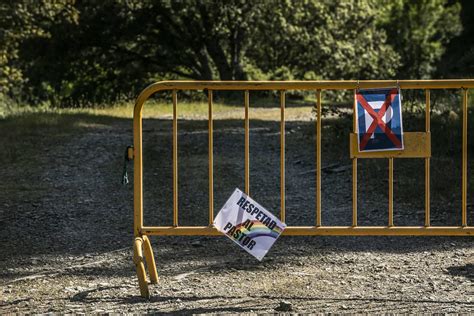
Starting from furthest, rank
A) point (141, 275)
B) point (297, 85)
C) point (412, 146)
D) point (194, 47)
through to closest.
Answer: point (194, 47) → point (412, 146) → point (297, 85) → point (141, 275)

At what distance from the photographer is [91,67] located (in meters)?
31.9

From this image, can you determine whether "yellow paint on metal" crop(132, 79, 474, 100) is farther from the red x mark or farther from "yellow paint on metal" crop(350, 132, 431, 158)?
"yellow paint on metal" crop(350, 132, 431, 158)

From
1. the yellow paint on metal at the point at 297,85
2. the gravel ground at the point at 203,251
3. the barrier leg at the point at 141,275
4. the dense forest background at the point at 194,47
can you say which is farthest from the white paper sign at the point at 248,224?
the dense forest background at the point at 194,47

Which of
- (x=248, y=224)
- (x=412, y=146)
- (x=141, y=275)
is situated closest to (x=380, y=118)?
(x=412, y=146)

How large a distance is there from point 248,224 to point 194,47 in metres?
24.0

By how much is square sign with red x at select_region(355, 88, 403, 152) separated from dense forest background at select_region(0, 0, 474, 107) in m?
20.4

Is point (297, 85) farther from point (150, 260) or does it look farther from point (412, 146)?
point (150, 260)

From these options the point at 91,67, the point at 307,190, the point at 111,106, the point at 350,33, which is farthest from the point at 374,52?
the point at 307,190

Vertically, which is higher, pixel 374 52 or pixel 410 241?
pixel 374 52

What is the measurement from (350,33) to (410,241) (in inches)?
1006

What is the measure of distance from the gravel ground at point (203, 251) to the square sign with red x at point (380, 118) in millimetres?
1018

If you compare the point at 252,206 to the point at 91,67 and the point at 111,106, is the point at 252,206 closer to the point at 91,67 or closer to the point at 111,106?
the point at 111,106

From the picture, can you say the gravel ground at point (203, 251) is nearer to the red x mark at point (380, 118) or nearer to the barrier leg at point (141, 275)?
the barrier leg at point (141, 275)

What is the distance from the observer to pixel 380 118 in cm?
657
